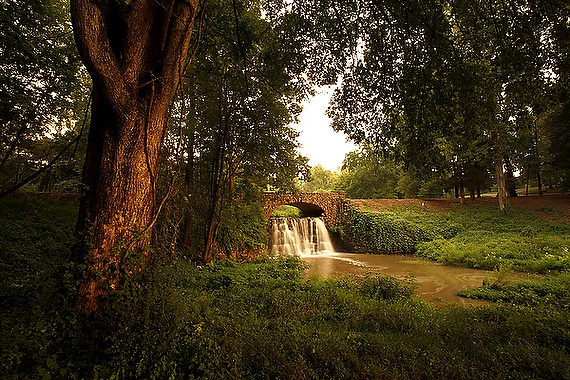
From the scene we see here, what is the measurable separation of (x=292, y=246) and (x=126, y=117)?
48.8 feet

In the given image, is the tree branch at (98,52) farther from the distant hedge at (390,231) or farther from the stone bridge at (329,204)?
the distant hedge at (390,231)

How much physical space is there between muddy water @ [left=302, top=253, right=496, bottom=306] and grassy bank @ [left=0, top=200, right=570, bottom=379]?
3484mm

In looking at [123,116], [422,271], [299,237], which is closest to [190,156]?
[123,116]

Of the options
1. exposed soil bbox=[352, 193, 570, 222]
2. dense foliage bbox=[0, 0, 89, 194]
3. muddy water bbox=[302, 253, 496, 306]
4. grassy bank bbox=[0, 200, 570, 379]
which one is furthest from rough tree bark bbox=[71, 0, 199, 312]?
exposed soil bbox=[352, 193, 570, 222]

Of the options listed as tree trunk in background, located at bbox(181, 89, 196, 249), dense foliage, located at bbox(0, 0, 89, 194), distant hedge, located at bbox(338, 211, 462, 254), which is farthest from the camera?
distant hedge, located at bbox(338, 211, 462, 254)

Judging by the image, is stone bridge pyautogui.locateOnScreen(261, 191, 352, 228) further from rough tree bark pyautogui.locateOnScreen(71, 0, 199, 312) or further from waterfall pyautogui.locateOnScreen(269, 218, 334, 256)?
rough tree bark pyautogui.locateOnScreen(71, 0, 199, 312)

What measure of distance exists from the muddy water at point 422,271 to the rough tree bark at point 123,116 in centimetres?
717

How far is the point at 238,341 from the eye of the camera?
9.61 feet

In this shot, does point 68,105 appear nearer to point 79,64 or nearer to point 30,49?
point 79,64

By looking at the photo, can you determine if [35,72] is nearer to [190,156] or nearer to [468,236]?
[190,156]

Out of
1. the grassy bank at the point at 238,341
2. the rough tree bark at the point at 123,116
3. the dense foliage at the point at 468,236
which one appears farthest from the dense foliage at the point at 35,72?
the dense foliage at the point at 468,236

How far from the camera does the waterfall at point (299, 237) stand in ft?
55.0

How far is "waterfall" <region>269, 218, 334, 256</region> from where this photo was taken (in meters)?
16.8

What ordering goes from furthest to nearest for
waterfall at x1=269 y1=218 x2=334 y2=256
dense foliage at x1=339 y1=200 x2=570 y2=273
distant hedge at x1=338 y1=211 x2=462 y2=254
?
waterfall at x1=269 y1=218 x2=334 y2=256
distant hedge at x1=338 y1=211 x2=462 y2=254
dense foliage at x1=339 y1=200 x2=570 y2=273
